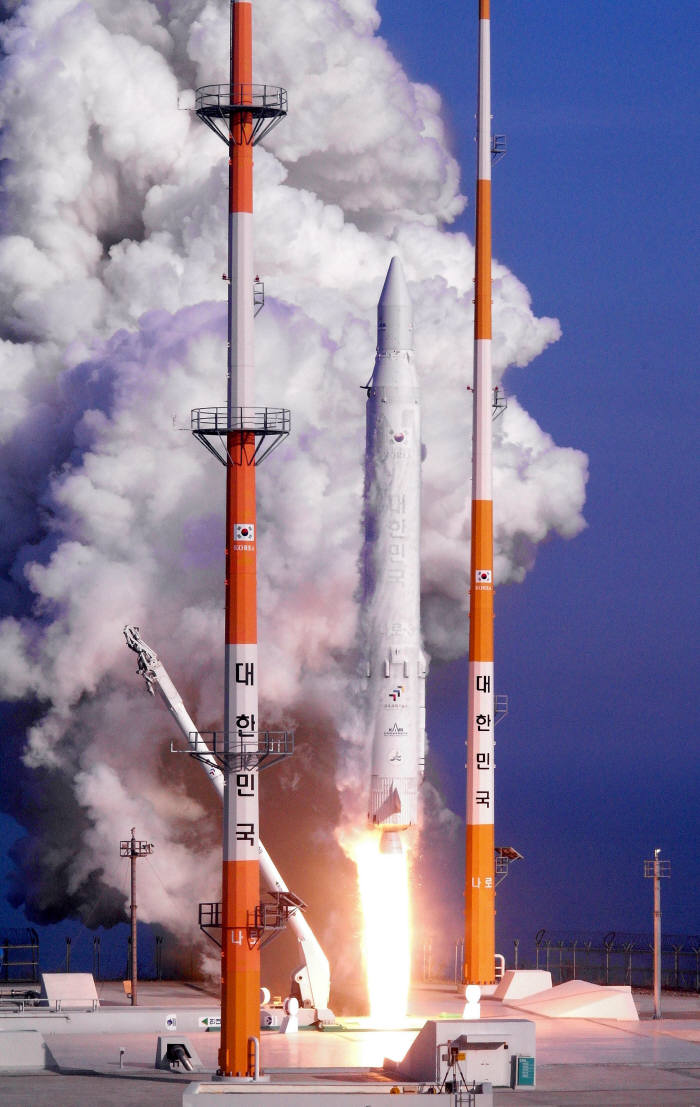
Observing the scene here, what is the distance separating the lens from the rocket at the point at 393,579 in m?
64.8

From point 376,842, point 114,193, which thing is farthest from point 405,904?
point 114,193

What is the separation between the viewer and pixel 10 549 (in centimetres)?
8069

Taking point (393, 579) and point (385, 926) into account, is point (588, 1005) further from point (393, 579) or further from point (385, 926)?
point (393, 579)

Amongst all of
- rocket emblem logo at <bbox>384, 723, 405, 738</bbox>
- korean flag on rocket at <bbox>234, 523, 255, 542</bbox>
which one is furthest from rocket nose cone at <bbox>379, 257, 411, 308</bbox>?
korean flag on rocket at <bbox>234, 523, 255, 542</bbox>

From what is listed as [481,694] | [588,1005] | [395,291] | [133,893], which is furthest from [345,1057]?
[395,291]

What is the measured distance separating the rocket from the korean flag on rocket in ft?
48.3

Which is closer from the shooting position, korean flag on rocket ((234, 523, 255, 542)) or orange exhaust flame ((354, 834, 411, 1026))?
korean flag on rocket ((234, 523, 255, 542))

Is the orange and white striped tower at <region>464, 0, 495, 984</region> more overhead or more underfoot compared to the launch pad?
more overhead

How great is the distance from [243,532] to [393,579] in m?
15.1

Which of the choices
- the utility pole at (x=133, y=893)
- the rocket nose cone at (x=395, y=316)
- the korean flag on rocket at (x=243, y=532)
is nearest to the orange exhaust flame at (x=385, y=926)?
the utility pole at (x=133, y=893)

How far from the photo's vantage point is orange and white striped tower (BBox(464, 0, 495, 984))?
216 feet

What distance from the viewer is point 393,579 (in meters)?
65.5

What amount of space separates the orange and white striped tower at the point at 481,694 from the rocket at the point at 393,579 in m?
1.44

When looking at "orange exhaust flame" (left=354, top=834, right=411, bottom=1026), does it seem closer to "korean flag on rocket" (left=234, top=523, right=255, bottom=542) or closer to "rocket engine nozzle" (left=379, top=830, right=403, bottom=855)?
"rocket engine nozzle" (left=379, top=830, right=403, bottom=855)
